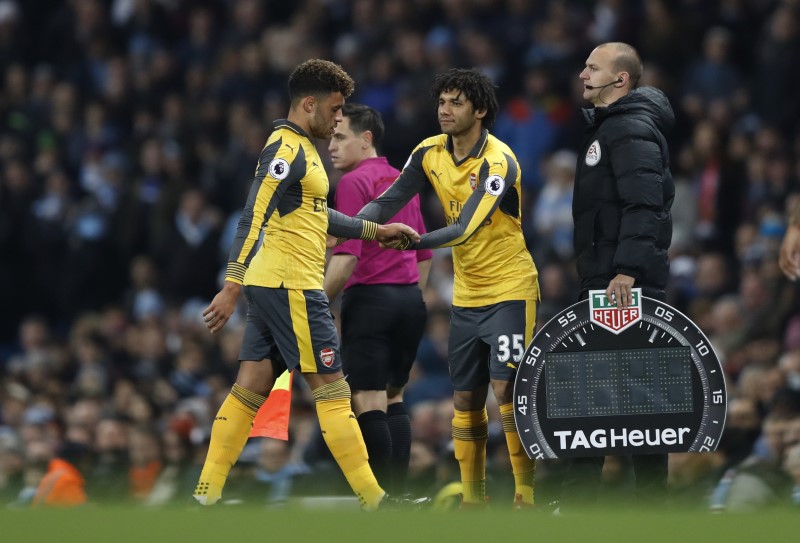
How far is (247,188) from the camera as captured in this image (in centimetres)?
1530

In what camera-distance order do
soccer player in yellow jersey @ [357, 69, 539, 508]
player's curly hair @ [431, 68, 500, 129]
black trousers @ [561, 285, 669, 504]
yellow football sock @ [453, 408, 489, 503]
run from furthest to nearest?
yellow football sock @ [453, 408, 489, 503] → player's curly hair @ [431, 68, 500, 129] → soccer player in yellow jersey @ [357, 69, 539, 508] → black trousers @ [561, 285, 669, 504]

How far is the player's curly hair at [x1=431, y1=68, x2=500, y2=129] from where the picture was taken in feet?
25.9

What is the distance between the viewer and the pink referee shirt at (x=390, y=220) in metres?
8.46

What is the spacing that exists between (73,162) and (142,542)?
12461 mm

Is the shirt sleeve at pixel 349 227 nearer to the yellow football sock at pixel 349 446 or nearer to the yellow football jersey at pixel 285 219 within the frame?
the yellow football jersey at pixel 285 219

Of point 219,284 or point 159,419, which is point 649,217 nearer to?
point 159,419

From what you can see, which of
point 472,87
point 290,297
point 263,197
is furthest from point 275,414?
point 472,87

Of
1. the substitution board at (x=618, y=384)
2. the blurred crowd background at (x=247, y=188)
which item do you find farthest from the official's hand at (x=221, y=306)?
the blurred crowd background at (x=247, y=188)

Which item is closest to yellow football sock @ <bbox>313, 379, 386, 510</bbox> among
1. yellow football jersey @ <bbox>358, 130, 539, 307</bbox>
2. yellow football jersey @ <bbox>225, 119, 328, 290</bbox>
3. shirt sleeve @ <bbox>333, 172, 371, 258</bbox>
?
yellow football jersey @ <bbox>225, 119, 328, 290</bbox>

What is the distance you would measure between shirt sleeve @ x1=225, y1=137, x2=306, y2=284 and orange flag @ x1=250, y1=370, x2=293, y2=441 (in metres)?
0.76

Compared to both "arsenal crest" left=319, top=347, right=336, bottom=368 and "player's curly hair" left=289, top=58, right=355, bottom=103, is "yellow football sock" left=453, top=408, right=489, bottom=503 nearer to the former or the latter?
"arsenal crest" left=319, top=347, right=336, bottom=368

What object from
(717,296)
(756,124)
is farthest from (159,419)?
(756,124)

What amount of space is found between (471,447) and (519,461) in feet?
0.89

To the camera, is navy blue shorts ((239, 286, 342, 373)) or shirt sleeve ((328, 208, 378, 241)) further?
shirt sleeve ((328, 208, 378, 241))
